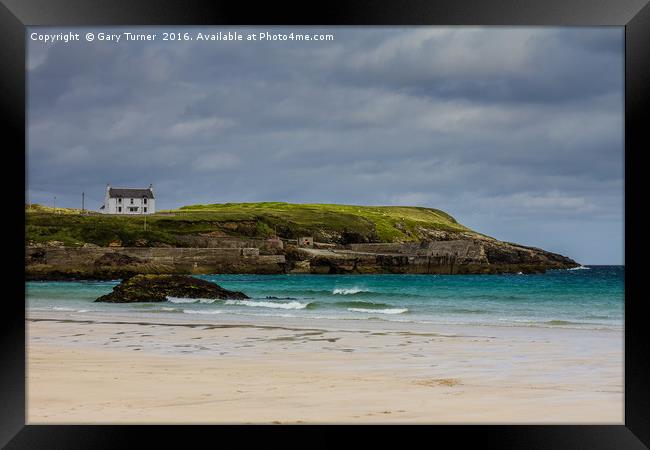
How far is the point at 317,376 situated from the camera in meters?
8.16

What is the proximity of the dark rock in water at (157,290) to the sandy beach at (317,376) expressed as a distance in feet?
22.5

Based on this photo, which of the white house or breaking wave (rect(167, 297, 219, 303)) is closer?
breaking wave (rect(167, 297, 219, 303))

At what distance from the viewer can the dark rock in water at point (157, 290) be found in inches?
840

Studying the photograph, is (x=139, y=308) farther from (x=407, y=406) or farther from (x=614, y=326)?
(x=407, y=406)

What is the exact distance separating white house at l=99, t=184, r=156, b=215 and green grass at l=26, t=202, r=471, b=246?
1569mm

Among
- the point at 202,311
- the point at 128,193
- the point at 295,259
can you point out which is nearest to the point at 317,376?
the point at 202,311

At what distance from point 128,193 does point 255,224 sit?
1141 cm

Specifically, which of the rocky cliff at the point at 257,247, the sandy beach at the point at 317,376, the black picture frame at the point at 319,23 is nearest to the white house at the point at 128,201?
the rocky cliff at the point at 257,247

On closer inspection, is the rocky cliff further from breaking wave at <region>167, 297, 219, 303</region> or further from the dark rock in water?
breaking wave at <region>167, 297, 219, 303</region>

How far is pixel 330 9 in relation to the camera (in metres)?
4.34

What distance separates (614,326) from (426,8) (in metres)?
13.4

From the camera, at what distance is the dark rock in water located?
21.3m

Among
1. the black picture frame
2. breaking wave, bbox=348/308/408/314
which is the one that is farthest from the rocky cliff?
the black picture frame

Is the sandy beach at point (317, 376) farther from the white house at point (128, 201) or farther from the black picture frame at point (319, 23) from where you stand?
the white house at point (128, 201)
